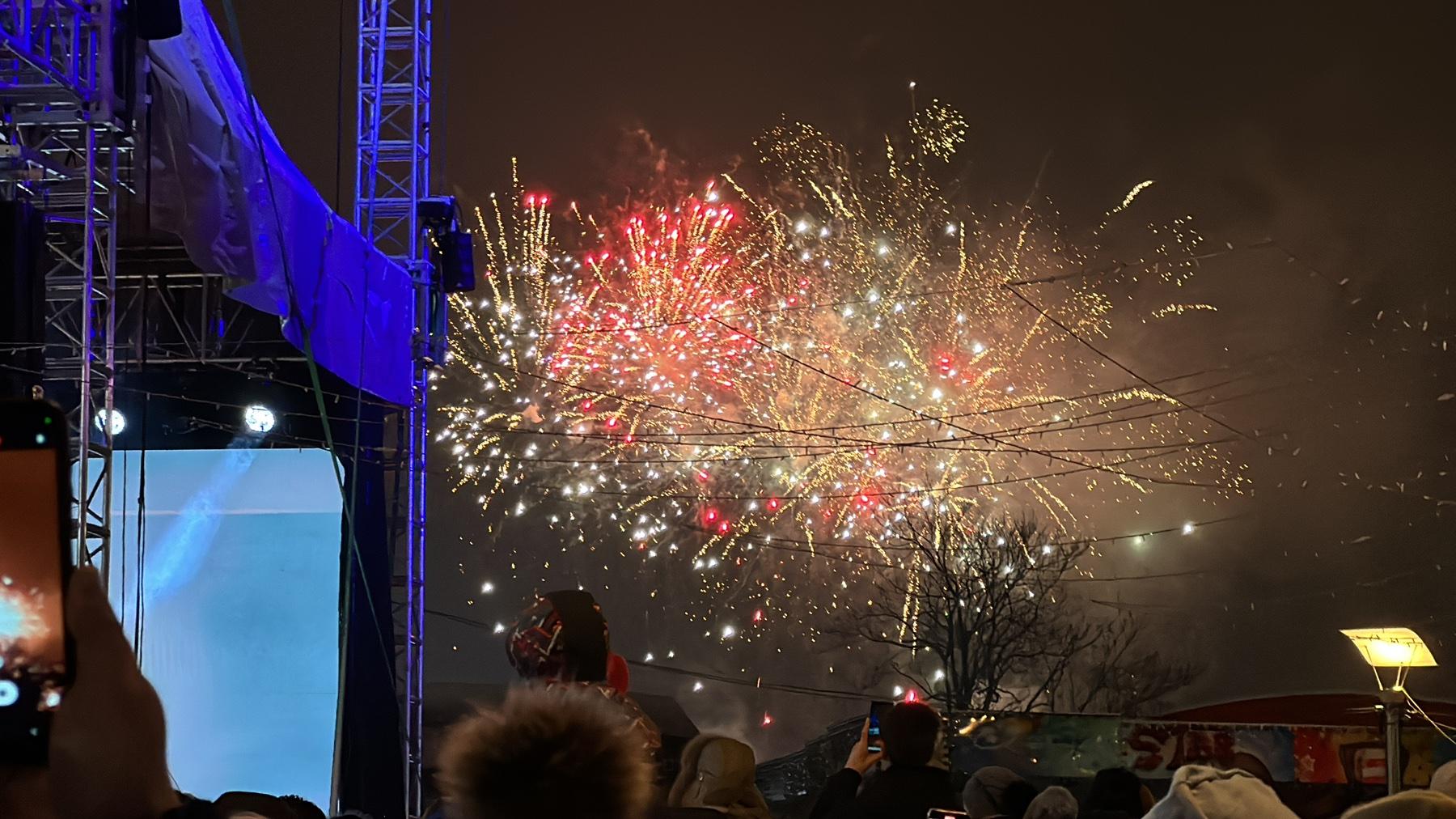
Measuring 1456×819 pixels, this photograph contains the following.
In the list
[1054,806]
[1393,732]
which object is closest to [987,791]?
[1054,806]

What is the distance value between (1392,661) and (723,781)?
23.7 feet

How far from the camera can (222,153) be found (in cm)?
733

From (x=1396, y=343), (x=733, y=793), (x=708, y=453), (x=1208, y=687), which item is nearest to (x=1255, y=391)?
(x=1396, y=343)

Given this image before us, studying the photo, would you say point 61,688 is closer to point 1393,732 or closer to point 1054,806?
point 1054,806

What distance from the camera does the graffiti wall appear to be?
928 cm

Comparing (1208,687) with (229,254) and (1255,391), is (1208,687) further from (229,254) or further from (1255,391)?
(229,254)

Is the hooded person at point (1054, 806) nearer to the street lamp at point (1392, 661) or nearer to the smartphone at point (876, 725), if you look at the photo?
the smartphone at point (876, 725)

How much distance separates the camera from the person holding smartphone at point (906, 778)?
3.49m

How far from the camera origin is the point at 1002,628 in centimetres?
3425

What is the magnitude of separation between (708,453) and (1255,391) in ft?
41.2

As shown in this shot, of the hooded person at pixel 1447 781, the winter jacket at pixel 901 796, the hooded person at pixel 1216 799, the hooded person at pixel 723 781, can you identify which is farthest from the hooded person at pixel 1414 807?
the hooded person at pixel 723 781

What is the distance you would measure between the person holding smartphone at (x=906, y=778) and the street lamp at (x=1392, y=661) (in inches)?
245

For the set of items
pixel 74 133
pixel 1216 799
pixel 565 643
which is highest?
pixel 74 133

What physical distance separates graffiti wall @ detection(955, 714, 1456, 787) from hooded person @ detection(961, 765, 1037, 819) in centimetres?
496
